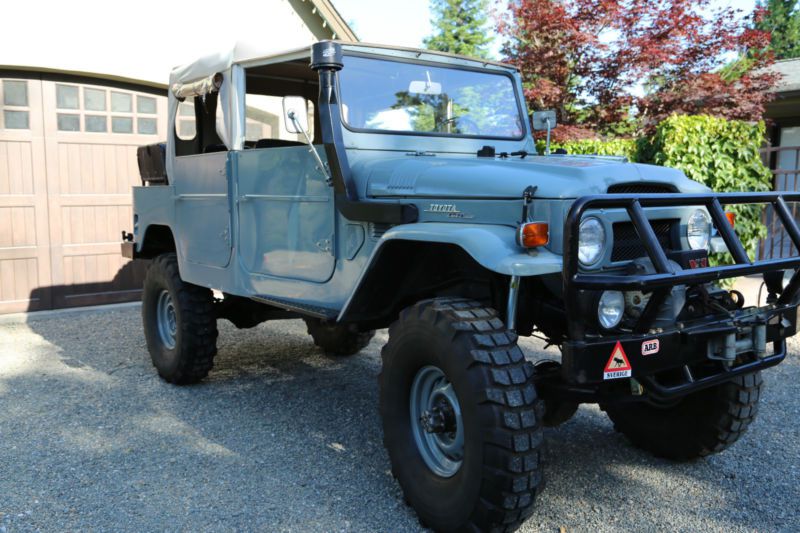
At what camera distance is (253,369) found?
5.64 m

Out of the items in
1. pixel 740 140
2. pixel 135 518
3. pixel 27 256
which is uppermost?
pixel 740 140

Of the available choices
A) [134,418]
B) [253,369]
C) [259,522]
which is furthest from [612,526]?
[253,369]

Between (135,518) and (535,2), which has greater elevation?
(535,2)

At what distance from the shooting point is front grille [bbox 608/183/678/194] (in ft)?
9.71

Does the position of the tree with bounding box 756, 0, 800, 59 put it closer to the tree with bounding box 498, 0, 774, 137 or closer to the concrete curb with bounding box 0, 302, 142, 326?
the tree with bounding box 498, 0, 774, 137

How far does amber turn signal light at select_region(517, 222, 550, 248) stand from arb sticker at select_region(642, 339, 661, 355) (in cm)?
54

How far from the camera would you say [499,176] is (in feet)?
9.95

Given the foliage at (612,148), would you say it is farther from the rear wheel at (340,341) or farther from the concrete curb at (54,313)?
the concrete curb at (54,313)

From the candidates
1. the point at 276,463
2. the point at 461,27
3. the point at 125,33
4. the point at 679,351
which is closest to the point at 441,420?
the point at 679,351

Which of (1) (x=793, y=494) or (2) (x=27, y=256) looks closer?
(1) (x=793, y=494)

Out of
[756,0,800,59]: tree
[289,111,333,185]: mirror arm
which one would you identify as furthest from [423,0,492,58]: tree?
[289,111,333,185]: mirror arm

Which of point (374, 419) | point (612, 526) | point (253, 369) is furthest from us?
point (253, 369)

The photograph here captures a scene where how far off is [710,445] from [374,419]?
1.96 meters

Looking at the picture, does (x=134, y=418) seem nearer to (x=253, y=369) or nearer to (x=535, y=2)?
(x=253, y=369)
